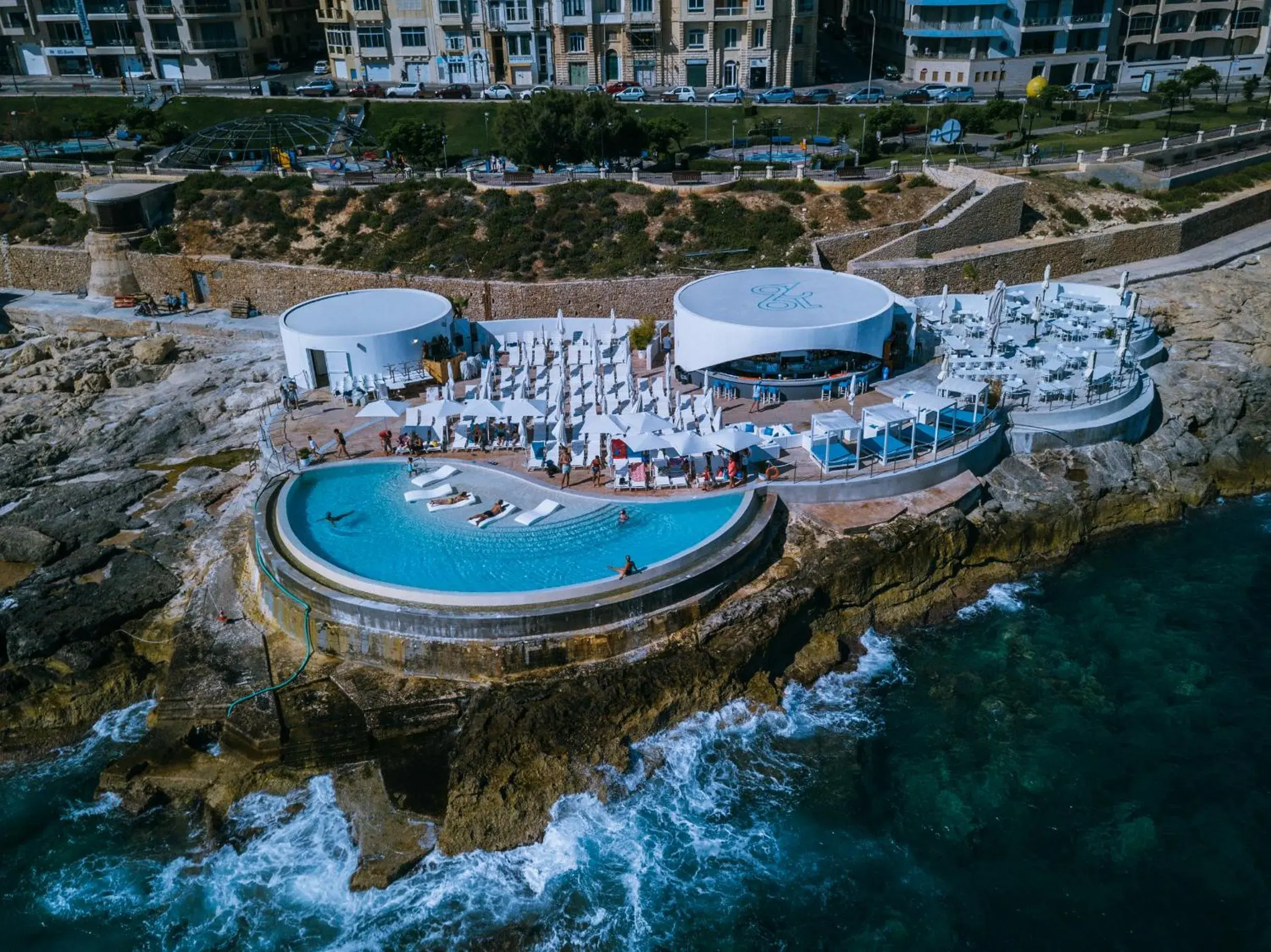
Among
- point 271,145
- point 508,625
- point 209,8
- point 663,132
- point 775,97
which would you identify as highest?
point 209,8

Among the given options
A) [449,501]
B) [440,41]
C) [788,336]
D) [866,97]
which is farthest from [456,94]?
[449,501]

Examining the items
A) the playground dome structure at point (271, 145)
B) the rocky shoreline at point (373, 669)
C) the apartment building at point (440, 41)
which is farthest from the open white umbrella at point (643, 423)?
the apartment building at point (440, 41)

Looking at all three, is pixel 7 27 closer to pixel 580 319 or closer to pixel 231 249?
pixel 231 249

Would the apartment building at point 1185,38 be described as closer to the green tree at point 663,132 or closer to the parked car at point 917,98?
the parked car at point 917,98

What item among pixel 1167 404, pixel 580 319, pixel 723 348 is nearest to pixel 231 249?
pixel 580 319

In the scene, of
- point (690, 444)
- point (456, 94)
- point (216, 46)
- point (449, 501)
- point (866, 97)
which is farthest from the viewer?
point (216, 46)

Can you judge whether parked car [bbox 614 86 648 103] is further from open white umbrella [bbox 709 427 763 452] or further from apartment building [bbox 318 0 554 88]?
open white umbrella [bbox 709 427 763 452]

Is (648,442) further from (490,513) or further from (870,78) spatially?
(870,78)
